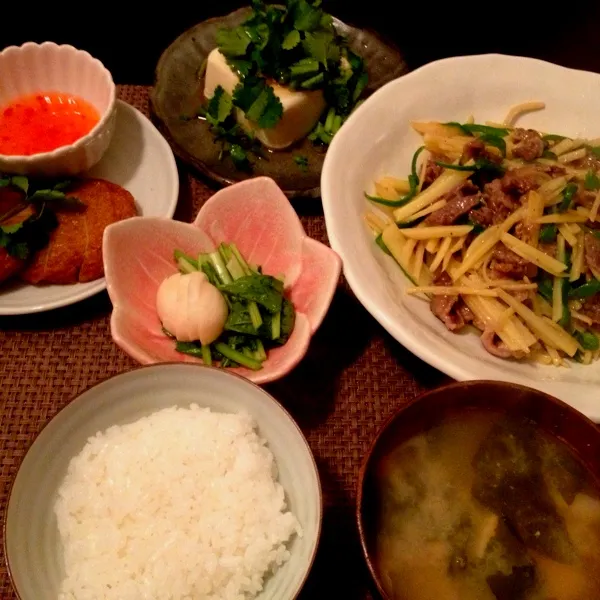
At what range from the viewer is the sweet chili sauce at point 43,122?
2314 millimetres

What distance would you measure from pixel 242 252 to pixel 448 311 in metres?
0.72

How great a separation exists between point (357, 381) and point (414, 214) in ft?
1.96

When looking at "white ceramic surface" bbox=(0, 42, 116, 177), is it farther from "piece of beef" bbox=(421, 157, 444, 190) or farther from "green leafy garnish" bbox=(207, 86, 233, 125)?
"piece of beef" bbox=(421, 157, 444, 190)

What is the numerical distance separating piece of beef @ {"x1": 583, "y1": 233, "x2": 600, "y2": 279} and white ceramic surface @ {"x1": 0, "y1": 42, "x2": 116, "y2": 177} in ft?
5.65

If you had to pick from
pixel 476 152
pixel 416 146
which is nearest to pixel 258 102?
pixel 416 146

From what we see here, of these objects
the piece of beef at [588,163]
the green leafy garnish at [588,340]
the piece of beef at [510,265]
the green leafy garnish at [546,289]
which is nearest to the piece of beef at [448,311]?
the piece of beef at [510,265]

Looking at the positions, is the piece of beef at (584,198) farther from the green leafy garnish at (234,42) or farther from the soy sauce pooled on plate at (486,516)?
the green leafy garnish at (234,42)

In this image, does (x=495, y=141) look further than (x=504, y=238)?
Yes

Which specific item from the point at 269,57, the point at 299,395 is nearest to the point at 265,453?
the point at 299,395

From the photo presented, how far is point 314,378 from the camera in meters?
1.97

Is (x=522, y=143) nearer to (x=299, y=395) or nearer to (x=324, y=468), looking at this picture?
(x=299, y=395)

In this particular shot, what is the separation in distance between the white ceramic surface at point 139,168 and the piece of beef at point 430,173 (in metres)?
0.91

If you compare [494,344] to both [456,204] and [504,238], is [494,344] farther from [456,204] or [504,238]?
[456,204]

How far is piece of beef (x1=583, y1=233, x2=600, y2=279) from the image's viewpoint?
1.93 metres
